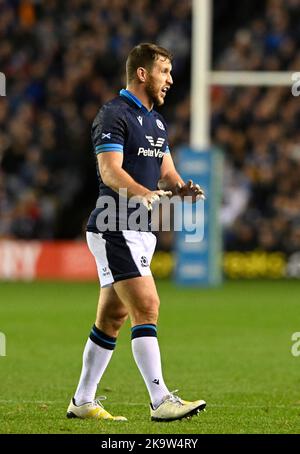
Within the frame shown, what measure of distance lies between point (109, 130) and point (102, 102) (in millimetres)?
18807

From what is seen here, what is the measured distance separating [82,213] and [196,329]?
11248 mm

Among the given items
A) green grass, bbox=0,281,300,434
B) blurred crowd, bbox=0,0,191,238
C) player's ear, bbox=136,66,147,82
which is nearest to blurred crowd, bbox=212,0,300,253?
blurred crowd, bbox=0,0,191,238

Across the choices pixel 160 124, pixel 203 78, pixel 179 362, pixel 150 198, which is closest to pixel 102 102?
pixel 203 78

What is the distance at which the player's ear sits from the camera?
26.3 feet

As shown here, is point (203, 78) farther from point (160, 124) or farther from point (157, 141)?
point (157, 141)

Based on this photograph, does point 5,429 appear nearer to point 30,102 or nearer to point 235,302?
point 235,302

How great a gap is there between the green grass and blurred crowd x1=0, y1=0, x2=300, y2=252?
350 centimetres

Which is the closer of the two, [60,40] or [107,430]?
Answer: [107,430]

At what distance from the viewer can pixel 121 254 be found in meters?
7.89

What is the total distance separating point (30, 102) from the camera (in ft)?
87.8

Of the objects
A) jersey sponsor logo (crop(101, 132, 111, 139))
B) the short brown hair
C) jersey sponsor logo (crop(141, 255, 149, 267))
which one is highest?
the short brown hair

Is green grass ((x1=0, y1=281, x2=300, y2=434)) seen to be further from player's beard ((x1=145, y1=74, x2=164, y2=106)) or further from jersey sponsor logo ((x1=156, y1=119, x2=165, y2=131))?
player's beard ((x1=145, y1=74, x2=164, y2=106))

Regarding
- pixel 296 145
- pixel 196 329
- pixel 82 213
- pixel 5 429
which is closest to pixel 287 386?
pixel 5 429

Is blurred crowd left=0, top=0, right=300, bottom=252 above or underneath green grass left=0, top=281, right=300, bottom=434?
above
